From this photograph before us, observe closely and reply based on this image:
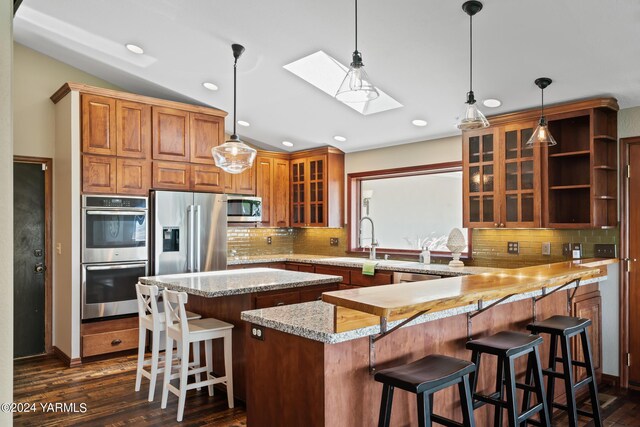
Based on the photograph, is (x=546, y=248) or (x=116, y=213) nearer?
(x=546, y=248)

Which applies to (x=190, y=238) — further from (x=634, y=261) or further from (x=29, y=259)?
(x=634, y=261)

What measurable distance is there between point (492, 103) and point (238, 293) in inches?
109

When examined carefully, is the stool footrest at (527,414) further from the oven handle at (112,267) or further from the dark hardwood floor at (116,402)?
the oven handle at (112,267)

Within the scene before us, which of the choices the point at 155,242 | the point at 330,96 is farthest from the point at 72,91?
the point at 330,96

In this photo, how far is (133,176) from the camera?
480 cm

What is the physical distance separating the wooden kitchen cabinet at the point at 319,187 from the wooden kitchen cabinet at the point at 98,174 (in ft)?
8.62

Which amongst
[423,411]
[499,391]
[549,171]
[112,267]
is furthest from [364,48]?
[112,267]

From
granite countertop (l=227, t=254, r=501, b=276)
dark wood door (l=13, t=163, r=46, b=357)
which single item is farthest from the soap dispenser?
dark wood door (l=13, t=163, r=46, b=357)

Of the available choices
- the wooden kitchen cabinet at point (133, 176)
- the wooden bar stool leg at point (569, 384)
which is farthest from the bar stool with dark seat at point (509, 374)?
the wooden kitchen cabinet at point (133, 176)

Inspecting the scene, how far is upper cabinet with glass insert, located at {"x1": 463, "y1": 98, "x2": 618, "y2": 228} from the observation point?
12.5 ft

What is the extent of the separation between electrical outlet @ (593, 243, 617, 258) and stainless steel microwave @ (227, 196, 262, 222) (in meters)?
3.80

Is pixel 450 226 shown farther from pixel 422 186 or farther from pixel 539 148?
pixel 539 148

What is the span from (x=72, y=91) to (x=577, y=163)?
4.82 meters

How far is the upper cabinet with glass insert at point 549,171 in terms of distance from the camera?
12.5 feet
